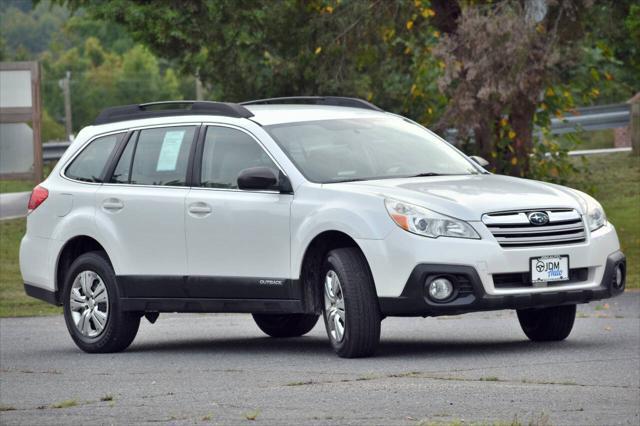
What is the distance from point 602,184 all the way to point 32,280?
16.4 metres

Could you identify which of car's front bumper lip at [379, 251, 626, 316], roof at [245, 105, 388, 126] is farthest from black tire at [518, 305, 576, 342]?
roof at [245, 105, 388, 126]

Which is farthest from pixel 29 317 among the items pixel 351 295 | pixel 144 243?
pixel 351 295

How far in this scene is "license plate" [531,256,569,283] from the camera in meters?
10.4

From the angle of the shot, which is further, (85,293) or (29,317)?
(29,317)

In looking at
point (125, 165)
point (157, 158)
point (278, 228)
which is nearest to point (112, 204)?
point (125, 165)

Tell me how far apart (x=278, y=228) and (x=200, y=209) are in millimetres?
789

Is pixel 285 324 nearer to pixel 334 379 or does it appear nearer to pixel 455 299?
pixel 455 299

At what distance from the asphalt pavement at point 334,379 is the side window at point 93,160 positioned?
138cm

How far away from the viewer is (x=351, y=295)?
10.4 meters

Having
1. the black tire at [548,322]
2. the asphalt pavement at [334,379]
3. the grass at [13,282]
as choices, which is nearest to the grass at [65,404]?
the asphalt pavement at [334,379]

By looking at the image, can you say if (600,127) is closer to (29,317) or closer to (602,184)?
(602,184)

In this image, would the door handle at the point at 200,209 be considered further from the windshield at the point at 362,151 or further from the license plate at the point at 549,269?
the license plate at the point at 549,269

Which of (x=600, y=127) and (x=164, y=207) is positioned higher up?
(x=164, y=207)

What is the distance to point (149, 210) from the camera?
1192 centimetres
